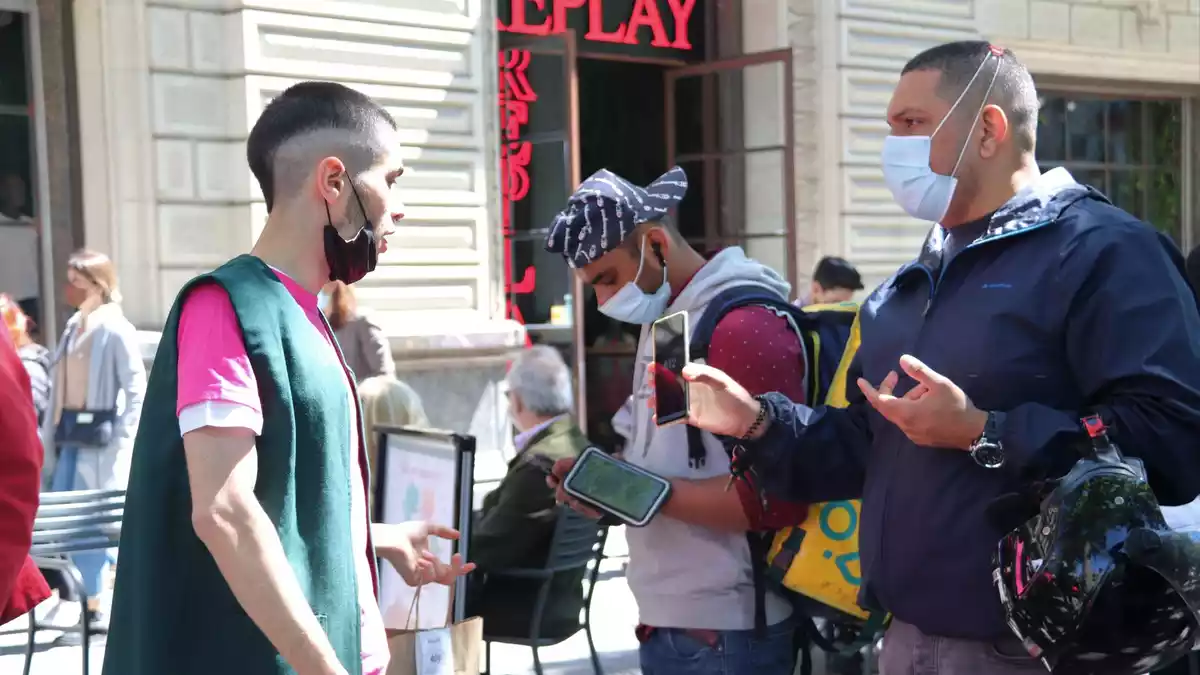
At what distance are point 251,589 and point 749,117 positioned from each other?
32.1 feet

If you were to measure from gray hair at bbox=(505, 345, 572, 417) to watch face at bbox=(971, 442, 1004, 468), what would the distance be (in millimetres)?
2823

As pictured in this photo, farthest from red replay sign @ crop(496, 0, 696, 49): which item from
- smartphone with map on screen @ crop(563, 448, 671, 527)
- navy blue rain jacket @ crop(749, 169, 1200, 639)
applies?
navy blue rain jacket @ crop(749, 169, 1200, 639)

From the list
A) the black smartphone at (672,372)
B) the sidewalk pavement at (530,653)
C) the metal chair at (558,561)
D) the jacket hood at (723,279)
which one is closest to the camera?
the black smartphone at (672,372)

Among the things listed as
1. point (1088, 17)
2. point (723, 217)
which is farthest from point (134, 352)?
point (1088, 17)

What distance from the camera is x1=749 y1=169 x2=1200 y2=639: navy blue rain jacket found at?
2270 mm

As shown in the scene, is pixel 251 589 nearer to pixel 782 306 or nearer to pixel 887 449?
pixel 887 449

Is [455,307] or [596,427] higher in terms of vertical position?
[455,307]

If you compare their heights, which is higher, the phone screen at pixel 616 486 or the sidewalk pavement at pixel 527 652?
the phone screen at pixel 616 486

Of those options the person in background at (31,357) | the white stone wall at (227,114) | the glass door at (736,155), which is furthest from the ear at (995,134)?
the glass door at (736,155)

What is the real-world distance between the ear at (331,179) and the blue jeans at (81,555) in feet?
16.2

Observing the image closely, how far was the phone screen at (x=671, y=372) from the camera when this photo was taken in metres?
2.89

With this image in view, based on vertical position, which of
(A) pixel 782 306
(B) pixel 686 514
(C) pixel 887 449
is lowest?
(B) pixel 686 514

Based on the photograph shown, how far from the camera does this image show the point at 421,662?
10.1 ft

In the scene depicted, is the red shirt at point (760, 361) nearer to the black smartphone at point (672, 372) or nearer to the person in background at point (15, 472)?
the black smartphone at point (672, 372)
